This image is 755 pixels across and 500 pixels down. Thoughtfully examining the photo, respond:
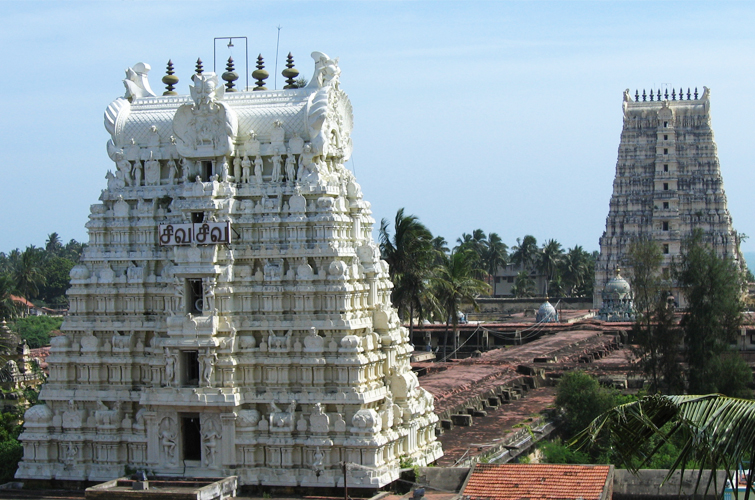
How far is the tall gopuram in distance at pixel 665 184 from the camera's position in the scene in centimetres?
11138

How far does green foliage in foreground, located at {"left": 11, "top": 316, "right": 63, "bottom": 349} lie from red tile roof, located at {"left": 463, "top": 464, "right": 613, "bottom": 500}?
5960 cm

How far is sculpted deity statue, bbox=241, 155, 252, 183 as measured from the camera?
3256 cm

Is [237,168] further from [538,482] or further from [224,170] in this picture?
[538,482]

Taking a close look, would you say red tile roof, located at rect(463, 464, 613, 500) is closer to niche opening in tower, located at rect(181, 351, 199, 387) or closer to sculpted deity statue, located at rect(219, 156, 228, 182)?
niche opening in tower, located at rect(181, 351, 199, 387)

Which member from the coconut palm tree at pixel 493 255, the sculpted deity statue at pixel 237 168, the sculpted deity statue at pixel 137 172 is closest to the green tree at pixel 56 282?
the coconut palm tree at pixel 493 255

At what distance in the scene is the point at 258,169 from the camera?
106 feet

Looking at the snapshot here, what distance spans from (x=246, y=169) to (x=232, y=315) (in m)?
4.21

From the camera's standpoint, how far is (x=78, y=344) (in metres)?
33.5

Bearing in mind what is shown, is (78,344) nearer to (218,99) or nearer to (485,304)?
(218,99)

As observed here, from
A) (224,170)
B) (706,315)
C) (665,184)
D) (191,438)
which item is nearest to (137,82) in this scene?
(224,170)

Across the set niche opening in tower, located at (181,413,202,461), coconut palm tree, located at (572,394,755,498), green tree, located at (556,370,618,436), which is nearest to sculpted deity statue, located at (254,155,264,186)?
niche opening in tower, located at (181,413,202,461)

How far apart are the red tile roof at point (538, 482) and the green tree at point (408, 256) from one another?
30.9m

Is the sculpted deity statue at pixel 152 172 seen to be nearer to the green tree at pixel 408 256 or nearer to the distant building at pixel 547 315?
the green tree at pixel 408 256

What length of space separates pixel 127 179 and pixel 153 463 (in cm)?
837
